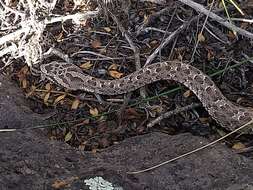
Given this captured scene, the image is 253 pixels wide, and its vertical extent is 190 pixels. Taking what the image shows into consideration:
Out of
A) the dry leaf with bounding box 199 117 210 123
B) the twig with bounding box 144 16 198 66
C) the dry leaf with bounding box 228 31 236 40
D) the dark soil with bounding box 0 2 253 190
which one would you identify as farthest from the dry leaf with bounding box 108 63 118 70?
the dry leaf with bounding box 228 31 236 40

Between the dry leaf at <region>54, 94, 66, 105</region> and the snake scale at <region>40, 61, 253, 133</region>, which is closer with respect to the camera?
the snake scale at <region>40, 61, 253, 133</region>

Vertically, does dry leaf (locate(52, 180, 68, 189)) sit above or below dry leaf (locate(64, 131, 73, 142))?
above

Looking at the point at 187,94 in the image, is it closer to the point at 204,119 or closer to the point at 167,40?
the point at 204,119

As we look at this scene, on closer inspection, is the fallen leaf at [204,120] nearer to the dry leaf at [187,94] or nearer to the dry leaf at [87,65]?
the dry leaf at [187,94]

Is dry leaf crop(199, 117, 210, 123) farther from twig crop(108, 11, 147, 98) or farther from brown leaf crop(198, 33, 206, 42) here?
brown leaf crop(198, 33, 206, 42)

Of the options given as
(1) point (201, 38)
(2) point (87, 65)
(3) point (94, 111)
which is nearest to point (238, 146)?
(1) point (201, 38)

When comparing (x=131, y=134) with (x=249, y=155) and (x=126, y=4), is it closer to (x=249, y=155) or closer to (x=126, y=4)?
(x=249, y=155)
